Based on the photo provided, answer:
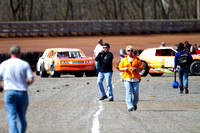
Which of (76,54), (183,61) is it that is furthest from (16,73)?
(76,54)

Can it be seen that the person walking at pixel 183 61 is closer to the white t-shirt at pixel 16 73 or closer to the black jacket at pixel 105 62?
the black jacket at pixel 105 62

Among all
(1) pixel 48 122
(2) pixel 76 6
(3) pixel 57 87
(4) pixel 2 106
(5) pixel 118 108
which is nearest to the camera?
(1) pixel 48 122

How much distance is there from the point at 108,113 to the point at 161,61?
44.6 feet

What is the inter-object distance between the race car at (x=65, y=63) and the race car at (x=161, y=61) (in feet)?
8.37

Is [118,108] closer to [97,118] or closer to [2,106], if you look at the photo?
[97,118]

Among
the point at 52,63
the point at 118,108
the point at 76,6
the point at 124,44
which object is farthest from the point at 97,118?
the point at 76,6

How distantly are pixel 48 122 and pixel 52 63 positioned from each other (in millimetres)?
14867

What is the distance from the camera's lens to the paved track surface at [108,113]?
9578 millimetres

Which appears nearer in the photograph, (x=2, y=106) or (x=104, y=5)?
(x=2, y=106)

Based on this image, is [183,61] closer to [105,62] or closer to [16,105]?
[105,62]

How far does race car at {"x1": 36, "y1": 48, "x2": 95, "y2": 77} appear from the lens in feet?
81.5

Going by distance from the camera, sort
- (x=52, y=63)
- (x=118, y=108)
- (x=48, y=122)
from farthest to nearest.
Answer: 1. (x=52, y=63)
2. (x=118, y=108)
3. (x=48, y=122)

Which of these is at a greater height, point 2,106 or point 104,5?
point 104,5

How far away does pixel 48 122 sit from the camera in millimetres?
10375
